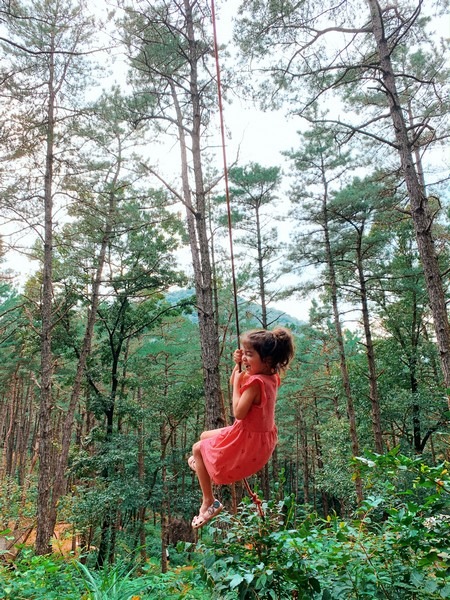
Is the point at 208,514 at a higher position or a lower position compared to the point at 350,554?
higher

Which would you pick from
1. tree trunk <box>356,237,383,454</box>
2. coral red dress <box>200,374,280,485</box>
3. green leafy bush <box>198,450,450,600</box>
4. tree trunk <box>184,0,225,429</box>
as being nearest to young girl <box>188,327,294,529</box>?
coral red dress <box>200,374,280,485</box>

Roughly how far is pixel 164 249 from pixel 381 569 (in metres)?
9.77

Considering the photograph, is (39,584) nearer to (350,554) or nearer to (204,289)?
(350,554)

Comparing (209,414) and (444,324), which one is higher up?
(444,324)

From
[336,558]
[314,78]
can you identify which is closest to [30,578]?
[336,558]

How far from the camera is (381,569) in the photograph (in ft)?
6.64

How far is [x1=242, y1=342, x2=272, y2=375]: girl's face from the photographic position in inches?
96.1

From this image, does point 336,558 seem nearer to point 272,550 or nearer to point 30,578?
point 272,550

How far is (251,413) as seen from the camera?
238cm

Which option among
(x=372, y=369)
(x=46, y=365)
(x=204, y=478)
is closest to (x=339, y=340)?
(x=372, y=369)

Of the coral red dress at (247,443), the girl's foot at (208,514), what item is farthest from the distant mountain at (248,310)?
the coral red dress at (247,443)

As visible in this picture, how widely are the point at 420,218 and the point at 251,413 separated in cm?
399

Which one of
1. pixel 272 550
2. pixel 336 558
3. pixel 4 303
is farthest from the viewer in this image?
pixel 4 303

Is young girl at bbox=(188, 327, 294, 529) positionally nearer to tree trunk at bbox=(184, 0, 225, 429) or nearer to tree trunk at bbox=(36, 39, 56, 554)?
tree trunk at bbox=(184, 0, 225, 429)
